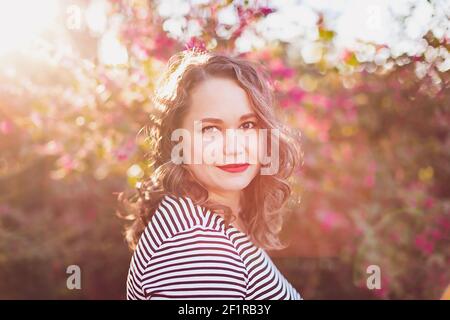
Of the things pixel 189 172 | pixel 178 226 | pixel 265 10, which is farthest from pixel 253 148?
pixel 265 10

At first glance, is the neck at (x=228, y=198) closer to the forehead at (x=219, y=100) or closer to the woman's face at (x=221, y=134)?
the woman's face at (x=221, y=134)

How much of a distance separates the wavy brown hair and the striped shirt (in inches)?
2.8

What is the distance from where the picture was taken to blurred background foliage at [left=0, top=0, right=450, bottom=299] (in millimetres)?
2271

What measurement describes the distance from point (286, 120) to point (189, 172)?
86 cm

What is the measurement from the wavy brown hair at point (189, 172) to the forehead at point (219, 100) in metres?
0.02

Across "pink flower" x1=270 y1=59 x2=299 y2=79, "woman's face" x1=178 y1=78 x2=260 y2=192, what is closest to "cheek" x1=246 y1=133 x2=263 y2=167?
"woman's face" x1=178 y1=78 x2=260 y2=192

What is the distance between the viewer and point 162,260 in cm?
124

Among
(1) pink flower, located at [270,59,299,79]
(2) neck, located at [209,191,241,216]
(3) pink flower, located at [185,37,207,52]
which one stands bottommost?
A: (2) neck, located at [209,191,241,216]

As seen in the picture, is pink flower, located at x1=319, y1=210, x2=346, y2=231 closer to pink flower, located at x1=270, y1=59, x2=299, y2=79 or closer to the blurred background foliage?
the blurred background foliage

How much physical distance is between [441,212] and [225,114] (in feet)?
6.79

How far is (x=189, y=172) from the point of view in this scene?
1448 millimetres

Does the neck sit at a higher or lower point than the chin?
lower
